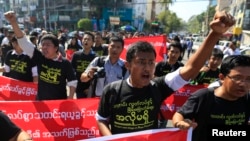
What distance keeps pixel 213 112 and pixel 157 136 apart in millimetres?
517

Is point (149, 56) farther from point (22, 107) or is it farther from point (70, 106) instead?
point (22, 107)

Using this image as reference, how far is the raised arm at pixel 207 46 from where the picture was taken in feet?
7.14

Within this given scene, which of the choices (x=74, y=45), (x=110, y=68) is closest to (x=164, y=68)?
(x=110, y=68)

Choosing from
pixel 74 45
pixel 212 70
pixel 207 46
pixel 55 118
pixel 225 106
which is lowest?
pixel 55 118

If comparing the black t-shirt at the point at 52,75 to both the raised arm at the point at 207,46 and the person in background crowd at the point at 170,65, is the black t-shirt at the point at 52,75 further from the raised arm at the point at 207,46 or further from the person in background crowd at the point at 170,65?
the raised arm at the point at 207,46

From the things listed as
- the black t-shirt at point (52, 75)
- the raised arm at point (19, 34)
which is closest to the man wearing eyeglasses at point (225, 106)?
the black t-shirt at point (52, 75)

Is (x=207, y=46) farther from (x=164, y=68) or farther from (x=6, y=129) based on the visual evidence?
(x=164, y=68)

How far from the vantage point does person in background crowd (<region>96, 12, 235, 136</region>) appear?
2391 mm

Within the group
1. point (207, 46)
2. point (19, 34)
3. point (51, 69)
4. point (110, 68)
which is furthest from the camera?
point (110, 68)

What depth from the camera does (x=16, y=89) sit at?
480 centimetres

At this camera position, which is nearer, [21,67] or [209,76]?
[209,76]

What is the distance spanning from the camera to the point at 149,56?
2.41m

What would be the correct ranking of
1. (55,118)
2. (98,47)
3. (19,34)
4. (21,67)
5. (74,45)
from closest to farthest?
(55,118) → (19,34) → (21,67) → (98,47) → (74,45)

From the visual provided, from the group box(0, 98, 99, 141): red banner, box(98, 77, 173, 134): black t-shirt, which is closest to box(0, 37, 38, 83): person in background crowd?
box(0, 98, 99, 141): red banner
